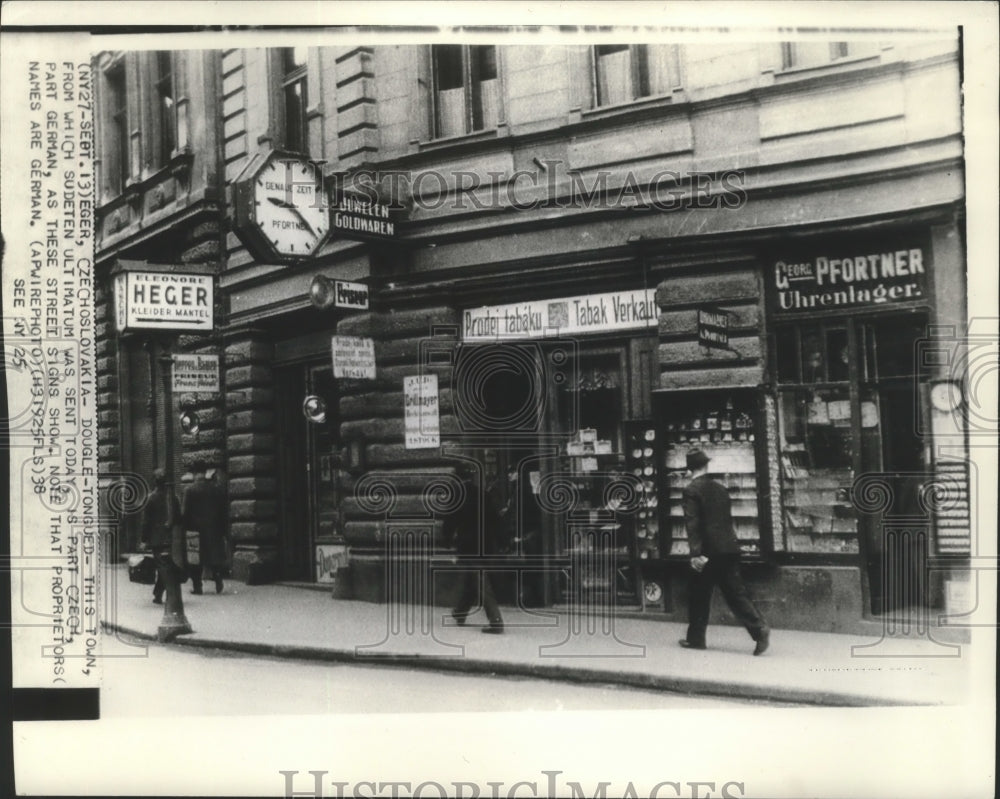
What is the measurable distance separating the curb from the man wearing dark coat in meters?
1.20

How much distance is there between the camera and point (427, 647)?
32.0ft

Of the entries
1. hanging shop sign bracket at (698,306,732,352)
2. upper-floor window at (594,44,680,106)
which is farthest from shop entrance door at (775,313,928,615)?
upper-floor window at (594,44,680,106)

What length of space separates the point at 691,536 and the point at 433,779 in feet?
10.0

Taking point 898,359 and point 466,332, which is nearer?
point 898,359

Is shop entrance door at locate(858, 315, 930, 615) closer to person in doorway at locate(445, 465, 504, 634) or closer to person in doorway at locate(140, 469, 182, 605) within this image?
person in doorway at locate(445, 465, 504, 634)

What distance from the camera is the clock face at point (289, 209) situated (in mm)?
10891

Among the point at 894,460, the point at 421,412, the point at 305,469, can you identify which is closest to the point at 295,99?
the point at 421,412

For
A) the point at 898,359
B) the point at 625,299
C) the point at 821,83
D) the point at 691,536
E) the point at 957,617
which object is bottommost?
the point at 957,617

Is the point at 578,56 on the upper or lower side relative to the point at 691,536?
upper

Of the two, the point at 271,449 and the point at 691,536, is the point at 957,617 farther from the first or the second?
the point at 271,449

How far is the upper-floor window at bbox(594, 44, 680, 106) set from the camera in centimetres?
1019

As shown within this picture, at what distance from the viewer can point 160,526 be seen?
33.6ft

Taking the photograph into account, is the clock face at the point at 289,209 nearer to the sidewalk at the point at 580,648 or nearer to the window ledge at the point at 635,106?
the window ledge at the point at 635,106

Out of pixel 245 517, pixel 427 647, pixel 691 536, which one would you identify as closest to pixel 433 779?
pixel 427 647
